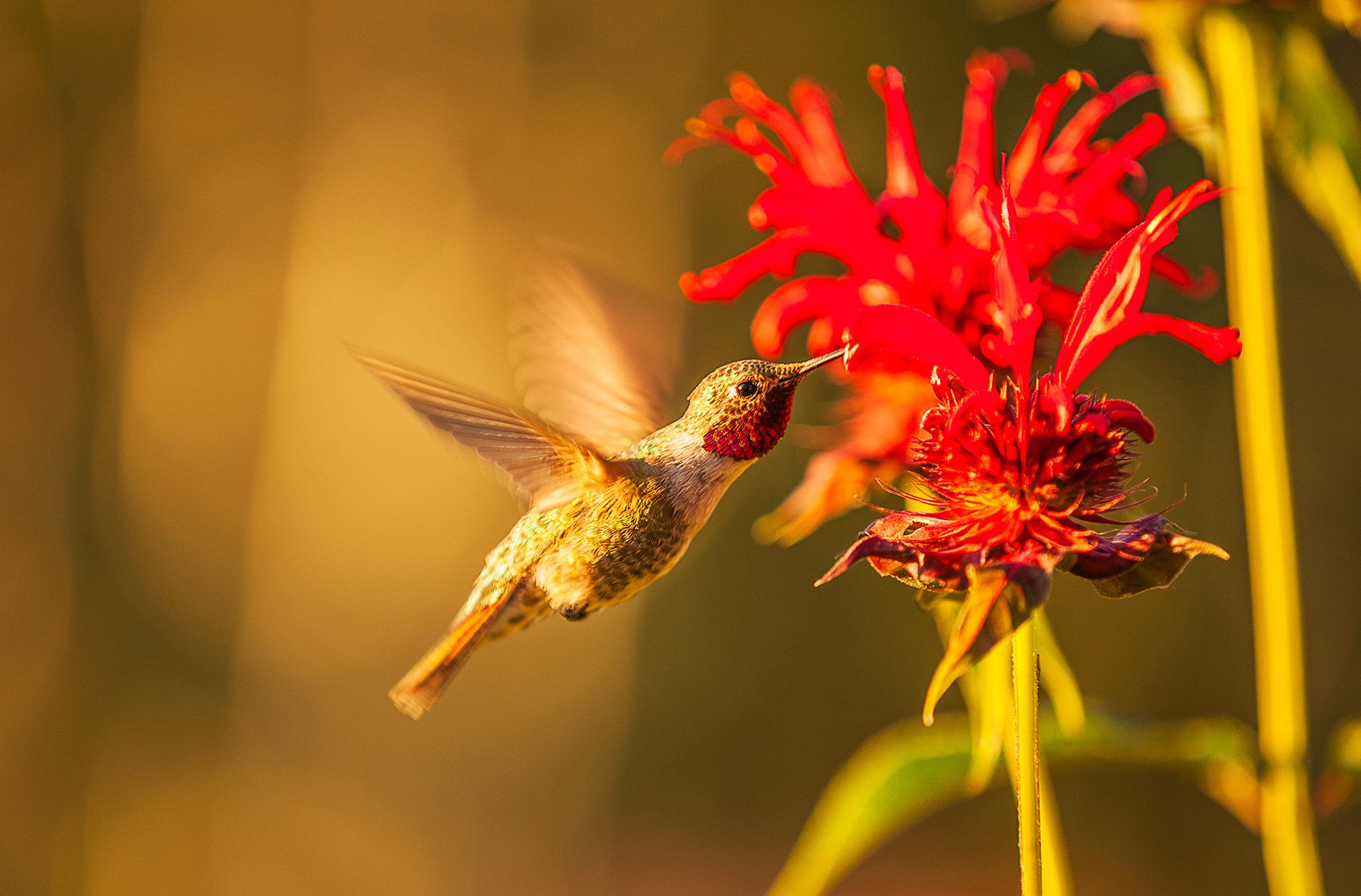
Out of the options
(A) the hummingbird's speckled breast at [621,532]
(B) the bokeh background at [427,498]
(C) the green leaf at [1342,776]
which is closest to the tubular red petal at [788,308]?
(A) the hummingbird's speckled breast at [621,532]

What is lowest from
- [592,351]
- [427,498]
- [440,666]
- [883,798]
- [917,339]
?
[883,798]

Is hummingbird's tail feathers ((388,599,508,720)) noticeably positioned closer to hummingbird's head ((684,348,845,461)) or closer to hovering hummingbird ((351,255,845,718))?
hovering hummingbird ((351,255,845,718))

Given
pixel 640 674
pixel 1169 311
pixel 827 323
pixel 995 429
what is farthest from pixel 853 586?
pixel 995 429

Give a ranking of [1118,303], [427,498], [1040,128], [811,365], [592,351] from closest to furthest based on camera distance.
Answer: [1118,303] < [811,365] < [1040,128] < [592,351] < [427,498]

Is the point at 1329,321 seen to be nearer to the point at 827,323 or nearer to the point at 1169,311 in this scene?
the point at 1169,311

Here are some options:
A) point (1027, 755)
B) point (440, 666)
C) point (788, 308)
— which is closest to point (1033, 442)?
point (1027, 755)

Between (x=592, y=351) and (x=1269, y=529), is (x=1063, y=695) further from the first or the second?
(x=592, y=351)

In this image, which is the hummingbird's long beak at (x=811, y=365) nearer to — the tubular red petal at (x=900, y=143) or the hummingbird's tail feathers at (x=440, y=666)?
the tubular red petal at (x=900, y=143)
